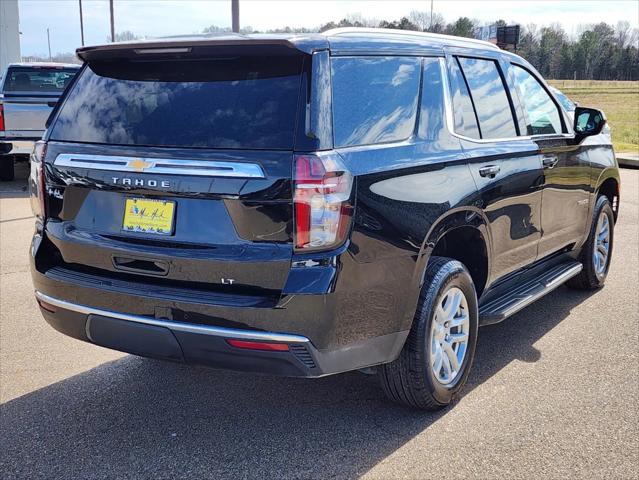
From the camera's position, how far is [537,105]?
5.16m

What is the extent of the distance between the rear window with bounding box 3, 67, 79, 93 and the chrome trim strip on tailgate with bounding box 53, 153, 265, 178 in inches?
399

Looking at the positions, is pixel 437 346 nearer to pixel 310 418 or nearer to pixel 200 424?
pixel 310 418

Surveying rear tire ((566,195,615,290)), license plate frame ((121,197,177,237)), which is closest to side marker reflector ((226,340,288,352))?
license plate frame ((121,197,177,237))

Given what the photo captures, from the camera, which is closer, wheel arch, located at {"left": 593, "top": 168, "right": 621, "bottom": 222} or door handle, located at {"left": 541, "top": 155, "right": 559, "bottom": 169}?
door handle, located at {"left": 541, "top": 155, "right": 559, "bottom": 169}

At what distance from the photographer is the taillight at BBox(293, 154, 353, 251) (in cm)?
296

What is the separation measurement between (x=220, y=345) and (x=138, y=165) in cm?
87

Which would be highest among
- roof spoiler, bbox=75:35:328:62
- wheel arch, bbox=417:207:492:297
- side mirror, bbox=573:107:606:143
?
roof spoiler, bbox=75:35:328:62

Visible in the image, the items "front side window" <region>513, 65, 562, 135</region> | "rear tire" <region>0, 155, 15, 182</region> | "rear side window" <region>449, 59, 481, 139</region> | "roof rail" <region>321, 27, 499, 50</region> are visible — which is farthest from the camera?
"rear tire" <region>0, 155, 15, 182</region>

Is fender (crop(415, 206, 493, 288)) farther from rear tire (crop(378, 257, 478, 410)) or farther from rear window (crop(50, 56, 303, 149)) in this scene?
rear window (crop(50, 56, 303, 149))

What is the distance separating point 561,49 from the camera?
10294 centimetres

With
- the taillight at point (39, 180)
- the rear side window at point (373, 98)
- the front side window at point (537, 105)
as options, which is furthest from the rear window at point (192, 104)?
the front side window at point (537, 105)

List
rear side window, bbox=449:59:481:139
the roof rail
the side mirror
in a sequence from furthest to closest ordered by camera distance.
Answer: the side mirror
rear side window, bbox=449:59:481:139
the roof rail

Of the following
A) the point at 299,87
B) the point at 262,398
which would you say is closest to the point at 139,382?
the point at 262,398

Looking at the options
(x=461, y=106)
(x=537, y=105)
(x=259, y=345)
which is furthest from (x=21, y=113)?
(x=259, y=345)
